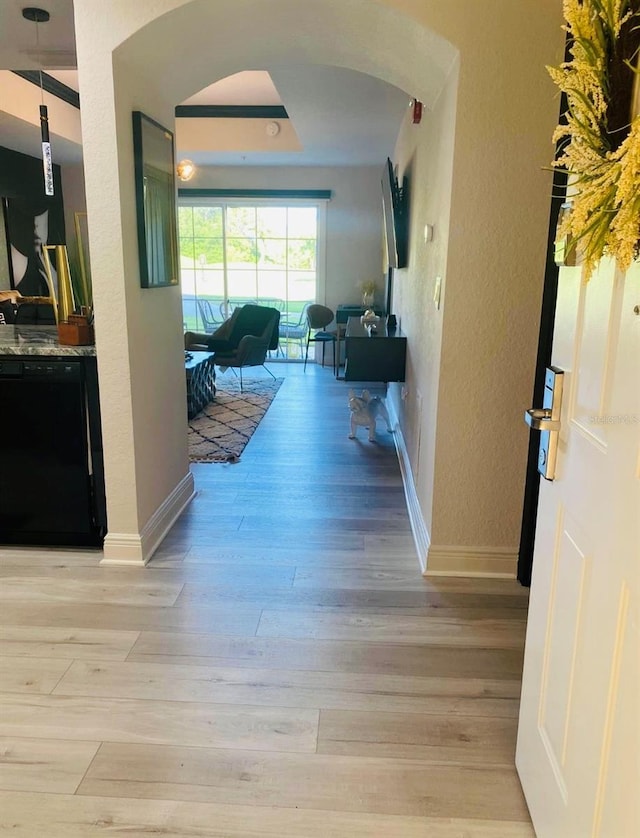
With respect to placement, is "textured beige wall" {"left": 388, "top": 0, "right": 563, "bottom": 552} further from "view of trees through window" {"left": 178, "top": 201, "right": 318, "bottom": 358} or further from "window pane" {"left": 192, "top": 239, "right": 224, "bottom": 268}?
"window pane" {"left": 192, "top": 239, "right": 224, "bottom": 268}

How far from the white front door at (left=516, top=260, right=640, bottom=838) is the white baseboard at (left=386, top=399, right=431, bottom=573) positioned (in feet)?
4.11

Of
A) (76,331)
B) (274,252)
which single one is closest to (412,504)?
(76,331)

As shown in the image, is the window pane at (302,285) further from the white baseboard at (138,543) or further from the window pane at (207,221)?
the white baseboard at (138,543)

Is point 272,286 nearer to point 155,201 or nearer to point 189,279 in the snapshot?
point 189,279

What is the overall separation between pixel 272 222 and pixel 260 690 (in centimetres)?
709

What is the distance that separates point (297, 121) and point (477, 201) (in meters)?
3.56

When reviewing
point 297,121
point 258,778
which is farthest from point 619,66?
point 297,121

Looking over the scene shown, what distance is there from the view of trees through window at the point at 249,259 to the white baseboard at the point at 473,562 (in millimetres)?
5839

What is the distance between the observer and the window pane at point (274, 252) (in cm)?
820

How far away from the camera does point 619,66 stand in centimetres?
104

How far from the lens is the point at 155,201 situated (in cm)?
285

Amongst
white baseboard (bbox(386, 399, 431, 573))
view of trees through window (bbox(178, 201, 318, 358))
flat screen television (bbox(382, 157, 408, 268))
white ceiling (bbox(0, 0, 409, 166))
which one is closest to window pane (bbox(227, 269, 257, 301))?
view of trees through window (bbox(178, 201, 318, 358))

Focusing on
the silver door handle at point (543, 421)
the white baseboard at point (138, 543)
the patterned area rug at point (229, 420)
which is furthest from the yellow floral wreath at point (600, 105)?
the patterned area rug at point (229, 420)

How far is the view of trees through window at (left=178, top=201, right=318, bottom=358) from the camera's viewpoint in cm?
812
